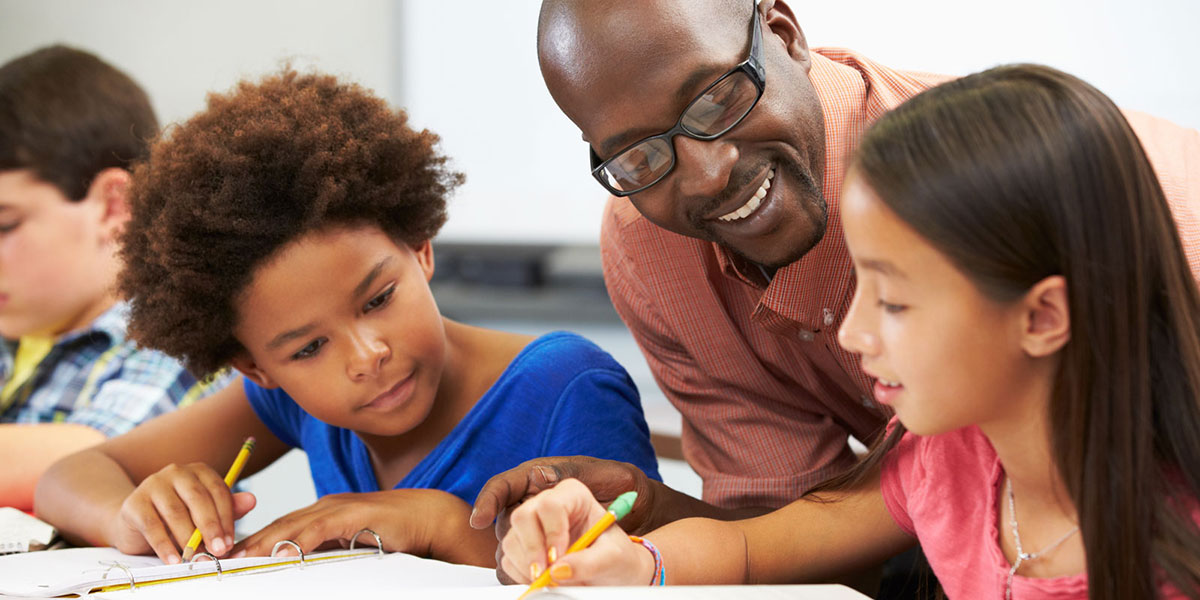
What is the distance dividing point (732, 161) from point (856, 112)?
23 cm

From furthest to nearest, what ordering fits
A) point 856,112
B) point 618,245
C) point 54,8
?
point 54,8
point 618,245
point 856,112

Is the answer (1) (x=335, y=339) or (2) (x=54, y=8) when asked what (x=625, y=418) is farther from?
(2) (x=54, y=8)

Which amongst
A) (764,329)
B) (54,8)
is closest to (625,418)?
(764,329)

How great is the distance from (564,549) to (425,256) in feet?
1.97

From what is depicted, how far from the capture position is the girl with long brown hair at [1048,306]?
2.25 ft

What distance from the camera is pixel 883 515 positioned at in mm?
961

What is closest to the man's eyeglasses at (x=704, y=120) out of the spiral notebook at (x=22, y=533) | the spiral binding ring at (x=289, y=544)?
the spiral binding ring at (x=289, y=544)

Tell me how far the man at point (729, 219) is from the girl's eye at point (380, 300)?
0.90ft

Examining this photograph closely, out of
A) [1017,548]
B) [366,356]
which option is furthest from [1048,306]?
[366,356]

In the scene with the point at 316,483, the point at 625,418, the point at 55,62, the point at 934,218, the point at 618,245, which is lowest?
the point at 316,483

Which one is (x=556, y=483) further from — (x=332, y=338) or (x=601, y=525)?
(x=332, y=338)

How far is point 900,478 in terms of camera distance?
94cm

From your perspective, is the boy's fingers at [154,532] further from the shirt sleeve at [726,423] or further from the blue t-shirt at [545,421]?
the shirt sleeve at [726,423]

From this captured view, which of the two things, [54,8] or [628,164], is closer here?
[628,164]
